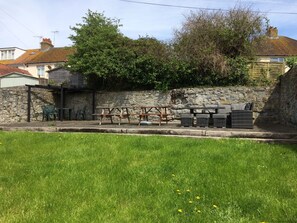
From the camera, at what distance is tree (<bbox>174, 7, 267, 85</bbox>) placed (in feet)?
44.5

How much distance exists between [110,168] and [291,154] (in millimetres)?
3207

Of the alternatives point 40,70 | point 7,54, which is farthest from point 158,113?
point 7,54

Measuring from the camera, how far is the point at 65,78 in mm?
18781

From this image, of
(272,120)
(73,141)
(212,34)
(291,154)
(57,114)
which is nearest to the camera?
(291,154)

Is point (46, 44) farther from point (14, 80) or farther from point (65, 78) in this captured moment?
point (65, 78)

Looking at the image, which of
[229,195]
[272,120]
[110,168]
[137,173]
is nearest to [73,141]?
[110,168]

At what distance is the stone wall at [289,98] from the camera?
9.70 meters

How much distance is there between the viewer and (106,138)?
7145 mm

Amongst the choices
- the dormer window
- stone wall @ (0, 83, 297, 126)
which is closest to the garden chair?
stone wall @ (0, 83, 297, 126)

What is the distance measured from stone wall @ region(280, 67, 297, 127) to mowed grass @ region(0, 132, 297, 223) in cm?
430

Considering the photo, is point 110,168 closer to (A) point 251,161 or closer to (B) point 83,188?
(B) point 83,188

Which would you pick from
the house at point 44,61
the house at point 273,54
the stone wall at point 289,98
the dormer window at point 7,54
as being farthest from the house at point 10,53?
the stone wall at point 289,98

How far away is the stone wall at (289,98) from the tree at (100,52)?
286 inches

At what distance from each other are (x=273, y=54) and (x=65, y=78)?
1789 cm
